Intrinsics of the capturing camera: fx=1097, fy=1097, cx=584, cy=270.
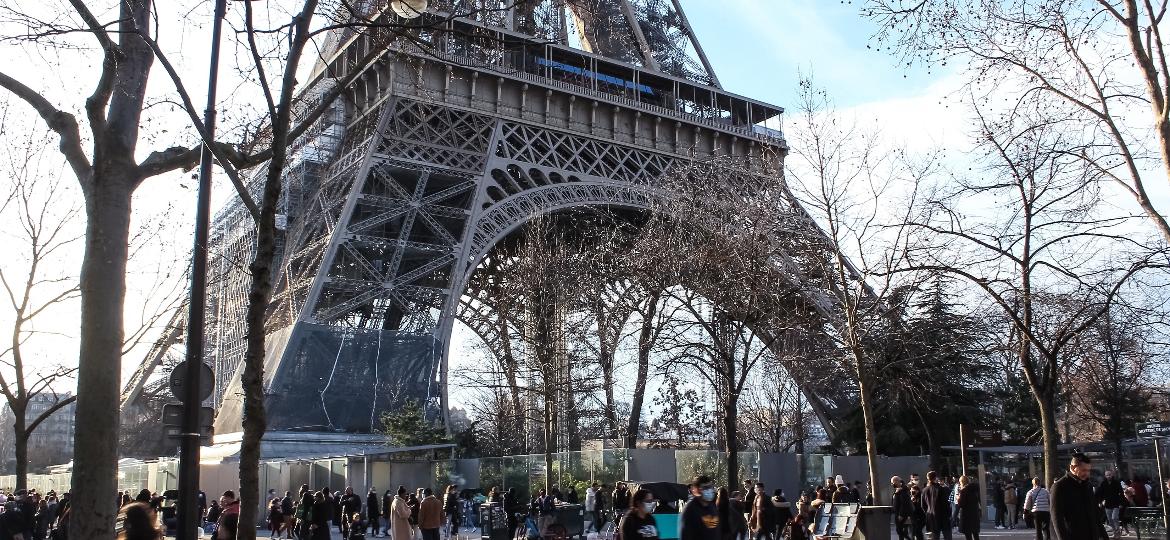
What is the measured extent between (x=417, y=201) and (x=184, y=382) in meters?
25.2

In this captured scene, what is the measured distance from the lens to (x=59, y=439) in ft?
434

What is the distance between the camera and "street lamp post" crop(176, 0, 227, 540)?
948 cm

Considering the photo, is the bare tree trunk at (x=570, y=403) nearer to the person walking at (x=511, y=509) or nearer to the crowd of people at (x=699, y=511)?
the crowd of people at (x=699, y=511)

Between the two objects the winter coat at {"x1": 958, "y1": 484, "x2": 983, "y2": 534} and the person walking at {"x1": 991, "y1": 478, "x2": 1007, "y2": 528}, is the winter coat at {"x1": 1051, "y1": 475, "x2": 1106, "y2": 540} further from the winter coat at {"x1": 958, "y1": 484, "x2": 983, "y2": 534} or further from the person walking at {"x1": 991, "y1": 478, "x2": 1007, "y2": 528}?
the person walking at {"x1": 991, "y1": 478, "x2": 1007, "y2": 528}

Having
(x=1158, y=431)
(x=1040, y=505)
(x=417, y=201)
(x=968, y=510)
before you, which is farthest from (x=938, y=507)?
(x=417, y=201)

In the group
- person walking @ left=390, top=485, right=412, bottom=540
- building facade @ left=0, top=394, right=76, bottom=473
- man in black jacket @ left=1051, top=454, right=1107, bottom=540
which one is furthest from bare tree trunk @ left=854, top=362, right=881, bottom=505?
building facade @ left=0, top=394, right=76, bottom=473

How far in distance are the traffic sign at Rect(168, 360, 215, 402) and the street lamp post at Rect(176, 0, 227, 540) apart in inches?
2.4

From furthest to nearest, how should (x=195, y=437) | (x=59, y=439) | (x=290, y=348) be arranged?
(x=59, y=439) → (x=290, y=348) → (x=195, y=437)

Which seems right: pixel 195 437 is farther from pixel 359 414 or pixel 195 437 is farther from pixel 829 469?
pixel 359 414

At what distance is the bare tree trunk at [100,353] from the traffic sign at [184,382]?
89cm

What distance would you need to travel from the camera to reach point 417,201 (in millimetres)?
34875

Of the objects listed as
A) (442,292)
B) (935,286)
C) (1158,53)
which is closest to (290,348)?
(442,292)

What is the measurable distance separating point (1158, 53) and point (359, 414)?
27331 millimetres

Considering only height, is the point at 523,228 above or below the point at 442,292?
above
